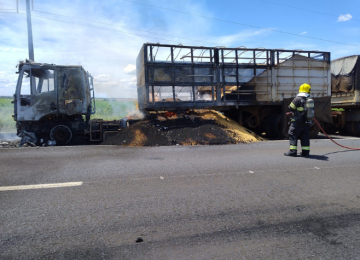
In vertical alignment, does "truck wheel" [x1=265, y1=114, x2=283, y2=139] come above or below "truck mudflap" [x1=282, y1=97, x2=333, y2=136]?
below

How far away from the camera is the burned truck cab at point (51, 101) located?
9586 millimetres

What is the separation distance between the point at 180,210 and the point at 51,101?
26.5 ft

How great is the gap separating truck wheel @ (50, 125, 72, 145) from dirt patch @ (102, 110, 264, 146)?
1593 mm

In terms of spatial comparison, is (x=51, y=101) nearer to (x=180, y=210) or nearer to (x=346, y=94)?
(x=180, y=210)

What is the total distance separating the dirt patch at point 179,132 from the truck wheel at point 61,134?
1.59 meters

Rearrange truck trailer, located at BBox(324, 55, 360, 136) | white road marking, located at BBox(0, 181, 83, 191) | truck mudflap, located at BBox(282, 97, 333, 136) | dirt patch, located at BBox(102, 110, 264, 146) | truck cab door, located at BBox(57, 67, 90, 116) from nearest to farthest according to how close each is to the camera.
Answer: white road marking, located at BBox(0, 181, 83, 191)
dirt patch, located at BBox(102, 110, 264, 146)
truck cab door, located at BBox(57, 67, 90, 116)
truck mudflap, located at BBox(282, 97, 333, 136)
truck trailer, located at BBox(324, 55, 360, 136)

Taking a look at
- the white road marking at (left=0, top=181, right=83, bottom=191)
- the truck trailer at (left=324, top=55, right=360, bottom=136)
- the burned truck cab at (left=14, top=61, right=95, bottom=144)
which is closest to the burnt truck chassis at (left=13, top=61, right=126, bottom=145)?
Answer: the burned truck cab at (left=14, top=61, right=95, bottom=144)

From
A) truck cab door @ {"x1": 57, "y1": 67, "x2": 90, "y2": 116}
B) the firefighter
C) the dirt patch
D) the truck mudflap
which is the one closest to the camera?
the firefighter

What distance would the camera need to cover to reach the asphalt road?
2633mm

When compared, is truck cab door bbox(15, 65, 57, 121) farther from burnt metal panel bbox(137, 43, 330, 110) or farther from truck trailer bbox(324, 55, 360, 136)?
truck trailer bbox(324, 55, 360, 136)

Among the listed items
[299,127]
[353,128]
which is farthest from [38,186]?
[353,128]

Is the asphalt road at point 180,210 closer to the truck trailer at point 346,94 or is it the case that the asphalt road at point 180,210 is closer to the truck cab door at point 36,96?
the truck cab door at point 36,96

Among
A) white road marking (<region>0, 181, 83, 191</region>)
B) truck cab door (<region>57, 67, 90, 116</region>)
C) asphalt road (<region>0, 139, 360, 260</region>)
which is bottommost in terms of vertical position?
asphalt road (<region>0, 139, 360, 260</region>)

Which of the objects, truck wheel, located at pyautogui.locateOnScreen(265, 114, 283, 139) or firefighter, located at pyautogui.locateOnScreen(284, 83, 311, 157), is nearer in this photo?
firefighter, located at pyautogui.locateOnScreen(284, 83, 311, 157)
